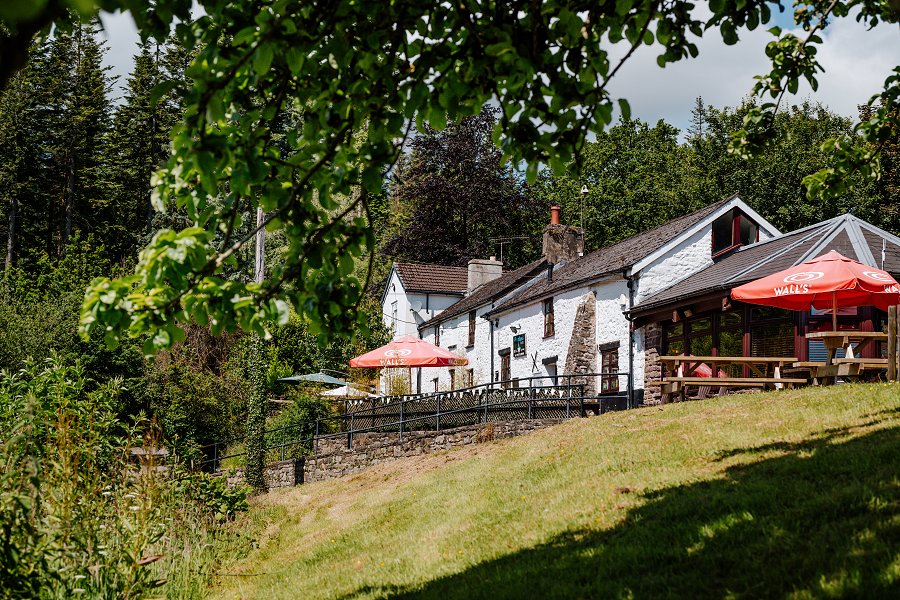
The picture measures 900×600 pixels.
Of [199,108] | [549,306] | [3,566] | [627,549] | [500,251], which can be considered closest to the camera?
[199,108]

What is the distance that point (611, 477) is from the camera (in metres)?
10.4

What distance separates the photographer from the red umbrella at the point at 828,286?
15531mm

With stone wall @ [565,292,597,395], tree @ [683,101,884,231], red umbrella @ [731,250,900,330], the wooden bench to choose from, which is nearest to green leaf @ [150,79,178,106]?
red umbrella @ [731,250,900,330]

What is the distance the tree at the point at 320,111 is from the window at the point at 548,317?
83.0ft

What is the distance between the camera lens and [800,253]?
71.1 ft

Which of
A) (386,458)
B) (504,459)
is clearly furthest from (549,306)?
(504,459)

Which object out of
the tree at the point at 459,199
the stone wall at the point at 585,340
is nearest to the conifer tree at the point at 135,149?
the tree at the point at 459,199

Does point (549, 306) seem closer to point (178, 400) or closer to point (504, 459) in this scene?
point (178, 400)

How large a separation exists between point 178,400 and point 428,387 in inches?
611

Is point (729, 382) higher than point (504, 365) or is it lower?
lower

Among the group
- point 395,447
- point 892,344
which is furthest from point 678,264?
point 892,344

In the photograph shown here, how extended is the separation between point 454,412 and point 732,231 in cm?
1115

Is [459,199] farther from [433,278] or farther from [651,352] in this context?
[651,352]

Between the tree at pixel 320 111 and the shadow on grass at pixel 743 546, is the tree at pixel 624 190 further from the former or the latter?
the tree at pixel 320 111
